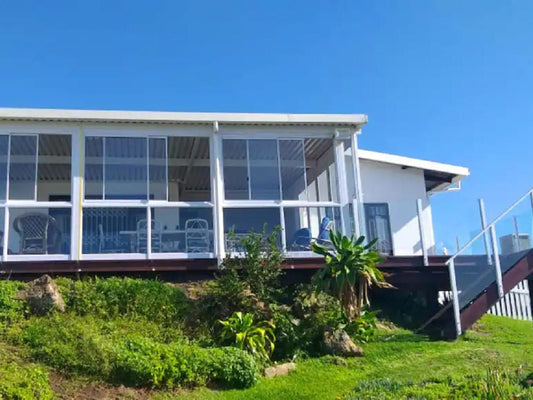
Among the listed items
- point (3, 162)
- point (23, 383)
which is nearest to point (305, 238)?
point (3, 162)

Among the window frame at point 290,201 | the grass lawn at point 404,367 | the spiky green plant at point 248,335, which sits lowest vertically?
the grass lawn at point 404,367

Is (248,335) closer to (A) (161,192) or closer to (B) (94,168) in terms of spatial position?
(A) (161,192)

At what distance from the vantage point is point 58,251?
12266mm

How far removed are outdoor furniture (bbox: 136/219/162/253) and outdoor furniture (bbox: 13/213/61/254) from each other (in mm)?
1593

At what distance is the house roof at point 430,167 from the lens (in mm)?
17141

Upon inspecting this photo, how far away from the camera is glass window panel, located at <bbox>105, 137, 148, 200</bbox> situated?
42.0 feet

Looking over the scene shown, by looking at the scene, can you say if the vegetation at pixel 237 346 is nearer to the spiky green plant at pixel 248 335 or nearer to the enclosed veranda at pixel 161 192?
the spiky green plant at pixel 248 335

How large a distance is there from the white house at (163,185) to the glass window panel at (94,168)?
0.02 m

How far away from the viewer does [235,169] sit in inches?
526

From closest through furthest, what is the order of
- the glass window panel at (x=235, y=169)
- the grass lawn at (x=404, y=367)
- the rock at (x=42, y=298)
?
1. the grass lawn at (x=404, y=367)
2. the rock at (x=42, y=298)
3. the glass window panel at (x=235, y=169)

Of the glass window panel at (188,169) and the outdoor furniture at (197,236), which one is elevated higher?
the glass window panel at (188,169)

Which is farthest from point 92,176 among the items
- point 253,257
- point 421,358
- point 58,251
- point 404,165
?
point 404,165

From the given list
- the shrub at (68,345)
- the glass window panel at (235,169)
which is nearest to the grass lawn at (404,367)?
the shrub at (68,345)

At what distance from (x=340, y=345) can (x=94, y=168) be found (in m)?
6.43
